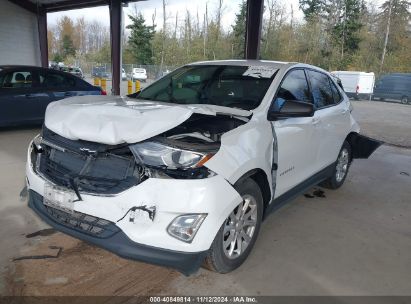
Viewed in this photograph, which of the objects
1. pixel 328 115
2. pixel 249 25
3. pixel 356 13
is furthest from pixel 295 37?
pixel 328 115

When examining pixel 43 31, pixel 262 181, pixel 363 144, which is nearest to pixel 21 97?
pixel 262 181

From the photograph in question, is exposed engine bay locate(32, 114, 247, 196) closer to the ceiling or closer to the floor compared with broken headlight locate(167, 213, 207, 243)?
closer to the ceiling

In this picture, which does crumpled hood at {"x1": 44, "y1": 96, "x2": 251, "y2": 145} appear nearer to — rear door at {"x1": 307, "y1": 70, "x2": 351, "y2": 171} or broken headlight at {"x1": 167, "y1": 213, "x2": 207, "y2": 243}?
broken headlight at {"x1": 167, "y1": 213, "x2": 207, "y2": 243}

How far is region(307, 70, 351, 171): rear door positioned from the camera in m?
4.21

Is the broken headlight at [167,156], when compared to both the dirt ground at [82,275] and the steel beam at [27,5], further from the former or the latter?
the steel beam at [27,5]

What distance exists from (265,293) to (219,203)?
84 cm

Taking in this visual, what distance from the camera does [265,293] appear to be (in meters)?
2.71

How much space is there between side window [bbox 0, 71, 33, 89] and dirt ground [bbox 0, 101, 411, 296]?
14.2 ft

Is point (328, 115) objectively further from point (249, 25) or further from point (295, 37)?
point (295, 37)

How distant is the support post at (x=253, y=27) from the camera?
8.68 m

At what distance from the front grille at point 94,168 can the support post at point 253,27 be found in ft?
23.3

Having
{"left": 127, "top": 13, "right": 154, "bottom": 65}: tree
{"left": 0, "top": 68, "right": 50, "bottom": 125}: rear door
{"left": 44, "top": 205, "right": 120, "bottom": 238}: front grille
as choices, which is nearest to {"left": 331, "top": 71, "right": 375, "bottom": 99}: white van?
{"left": 127, "top": 13, "right": 154, "bottom": 65}: tree

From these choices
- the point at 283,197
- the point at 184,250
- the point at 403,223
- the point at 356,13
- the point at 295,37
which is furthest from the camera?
the point at 356,13

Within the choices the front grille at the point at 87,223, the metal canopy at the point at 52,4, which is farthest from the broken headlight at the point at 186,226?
the metal canopy at the point at 52,4
